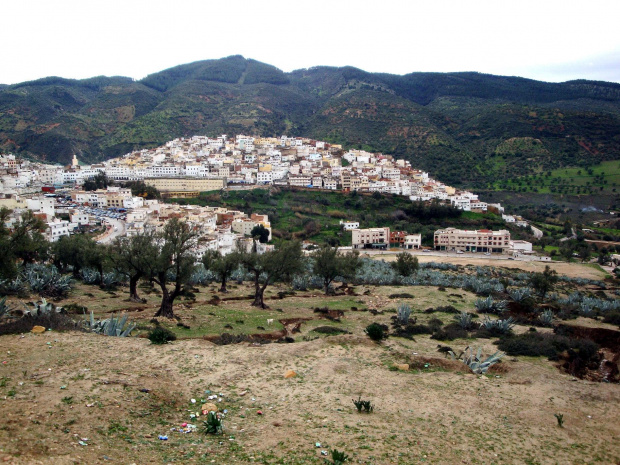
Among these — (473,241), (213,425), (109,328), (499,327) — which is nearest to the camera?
(213,425)

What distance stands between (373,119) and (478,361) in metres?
133

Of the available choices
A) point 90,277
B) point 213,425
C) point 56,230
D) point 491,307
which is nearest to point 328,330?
point 213,425

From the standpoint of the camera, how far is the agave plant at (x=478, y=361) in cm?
1262

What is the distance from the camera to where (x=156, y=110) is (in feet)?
513

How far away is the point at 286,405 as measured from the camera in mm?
9570

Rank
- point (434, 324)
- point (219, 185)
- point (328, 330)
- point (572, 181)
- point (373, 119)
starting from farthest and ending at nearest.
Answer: point (373, 119)
point (572, 181)
point (219, 185)
point (434, 324)
point (328, 330)

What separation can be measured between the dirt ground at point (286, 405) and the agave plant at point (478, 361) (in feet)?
0.84

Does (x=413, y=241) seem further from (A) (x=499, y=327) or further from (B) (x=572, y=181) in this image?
(B) (x=572, y=181)

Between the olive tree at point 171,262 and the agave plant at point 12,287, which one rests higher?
the olive tree at point 171,262

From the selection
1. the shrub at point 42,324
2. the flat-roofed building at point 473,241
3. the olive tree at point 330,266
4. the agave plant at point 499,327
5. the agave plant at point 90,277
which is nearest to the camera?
the shrub at point 42,324

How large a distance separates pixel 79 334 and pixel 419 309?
52.2ft

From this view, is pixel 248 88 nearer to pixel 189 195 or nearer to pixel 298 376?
pixel 189 195

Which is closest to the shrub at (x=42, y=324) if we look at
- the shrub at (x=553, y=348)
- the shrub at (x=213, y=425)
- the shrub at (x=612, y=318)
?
the shrub at (x=213, y=425)

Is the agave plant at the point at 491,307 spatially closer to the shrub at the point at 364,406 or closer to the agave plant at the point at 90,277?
the shrub at the point at 364,406
